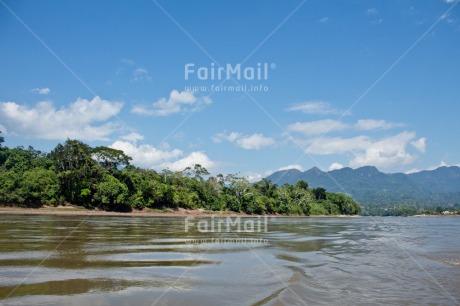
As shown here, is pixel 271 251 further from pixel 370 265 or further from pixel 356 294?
pixel 356 294

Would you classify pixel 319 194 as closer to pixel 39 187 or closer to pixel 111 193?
pixel 111 193

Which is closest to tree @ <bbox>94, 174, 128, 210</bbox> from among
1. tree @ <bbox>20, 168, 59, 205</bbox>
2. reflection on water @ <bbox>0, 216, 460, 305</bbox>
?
tree @ <bbox>20, 168, 59, 205</bbox>

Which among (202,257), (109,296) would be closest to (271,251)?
(202,257)

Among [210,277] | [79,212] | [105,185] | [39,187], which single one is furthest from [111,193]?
[210,277]

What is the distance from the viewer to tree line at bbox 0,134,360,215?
61844 mm

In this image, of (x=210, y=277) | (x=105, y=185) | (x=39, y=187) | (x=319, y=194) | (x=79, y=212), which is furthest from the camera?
(x=319, y=194)

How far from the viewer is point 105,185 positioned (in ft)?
224

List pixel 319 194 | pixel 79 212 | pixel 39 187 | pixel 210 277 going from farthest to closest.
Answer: pixel 319 194 → pixel 39 187 → pixel 79 212 → pixel 210 277

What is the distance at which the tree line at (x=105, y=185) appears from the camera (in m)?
61.8

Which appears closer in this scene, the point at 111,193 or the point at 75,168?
the point at 111,193

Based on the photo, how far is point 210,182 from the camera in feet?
371

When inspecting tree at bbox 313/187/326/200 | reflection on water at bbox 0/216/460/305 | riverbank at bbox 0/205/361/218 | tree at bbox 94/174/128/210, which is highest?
tree at bbox 313/187/326/200

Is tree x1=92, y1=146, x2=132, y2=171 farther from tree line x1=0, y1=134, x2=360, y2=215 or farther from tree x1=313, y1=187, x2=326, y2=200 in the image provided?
tree x1=313, y1=187, x2=326, y2=200

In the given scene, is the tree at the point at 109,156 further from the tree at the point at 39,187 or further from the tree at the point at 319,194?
the tree at the point at 319,194
